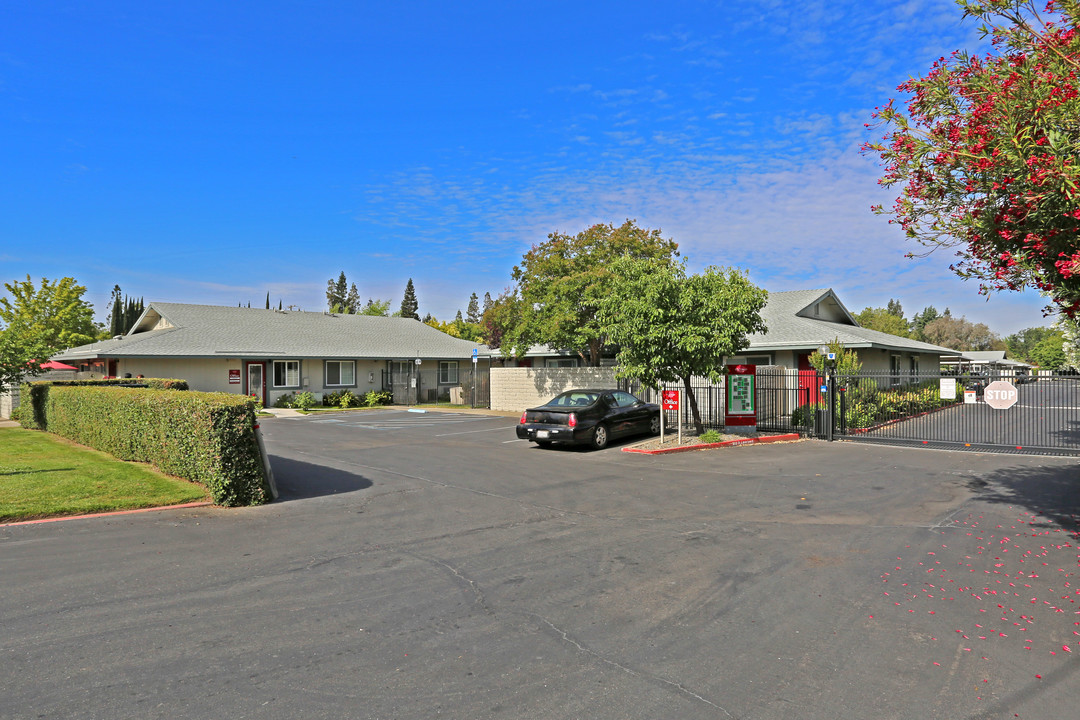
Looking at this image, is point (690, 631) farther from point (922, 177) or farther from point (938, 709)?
point (922, 177)

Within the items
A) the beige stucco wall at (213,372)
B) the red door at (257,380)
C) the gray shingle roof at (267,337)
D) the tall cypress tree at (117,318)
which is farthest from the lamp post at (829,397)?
the tall cypress tree at (117,318)

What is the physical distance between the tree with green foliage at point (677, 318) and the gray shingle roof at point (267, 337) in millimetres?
20066

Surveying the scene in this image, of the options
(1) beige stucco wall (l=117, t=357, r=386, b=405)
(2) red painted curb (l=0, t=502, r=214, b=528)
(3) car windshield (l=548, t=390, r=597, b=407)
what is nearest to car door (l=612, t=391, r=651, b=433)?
(3) car windshield (l=548, t=390, r=597, b=407)

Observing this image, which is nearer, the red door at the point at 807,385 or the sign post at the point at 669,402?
the sign post at the point at 669,402

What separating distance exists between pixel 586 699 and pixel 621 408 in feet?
44.2

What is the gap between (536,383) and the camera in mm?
28859

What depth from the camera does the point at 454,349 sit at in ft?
128

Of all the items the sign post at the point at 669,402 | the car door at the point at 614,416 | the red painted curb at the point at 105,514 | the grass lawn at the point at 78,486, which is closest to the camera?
the red painted curb at the point at 105,514

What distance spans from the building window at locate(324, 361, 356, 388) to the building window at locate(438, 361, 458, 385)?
5.56 m

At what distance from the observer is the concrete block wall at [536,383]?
26.1 meters

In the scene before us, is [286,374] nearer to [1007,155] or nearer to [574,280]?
[574,280]

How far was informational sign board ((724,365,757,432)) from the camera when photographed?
19281mm

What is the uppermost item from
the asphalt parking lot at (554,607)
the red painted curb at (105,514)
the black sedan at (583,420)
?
the black sedan at (583,420)

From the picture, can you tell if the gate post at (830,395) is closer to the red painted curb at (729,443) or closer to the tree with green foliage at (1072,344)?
the red painted curb at (729,443)
